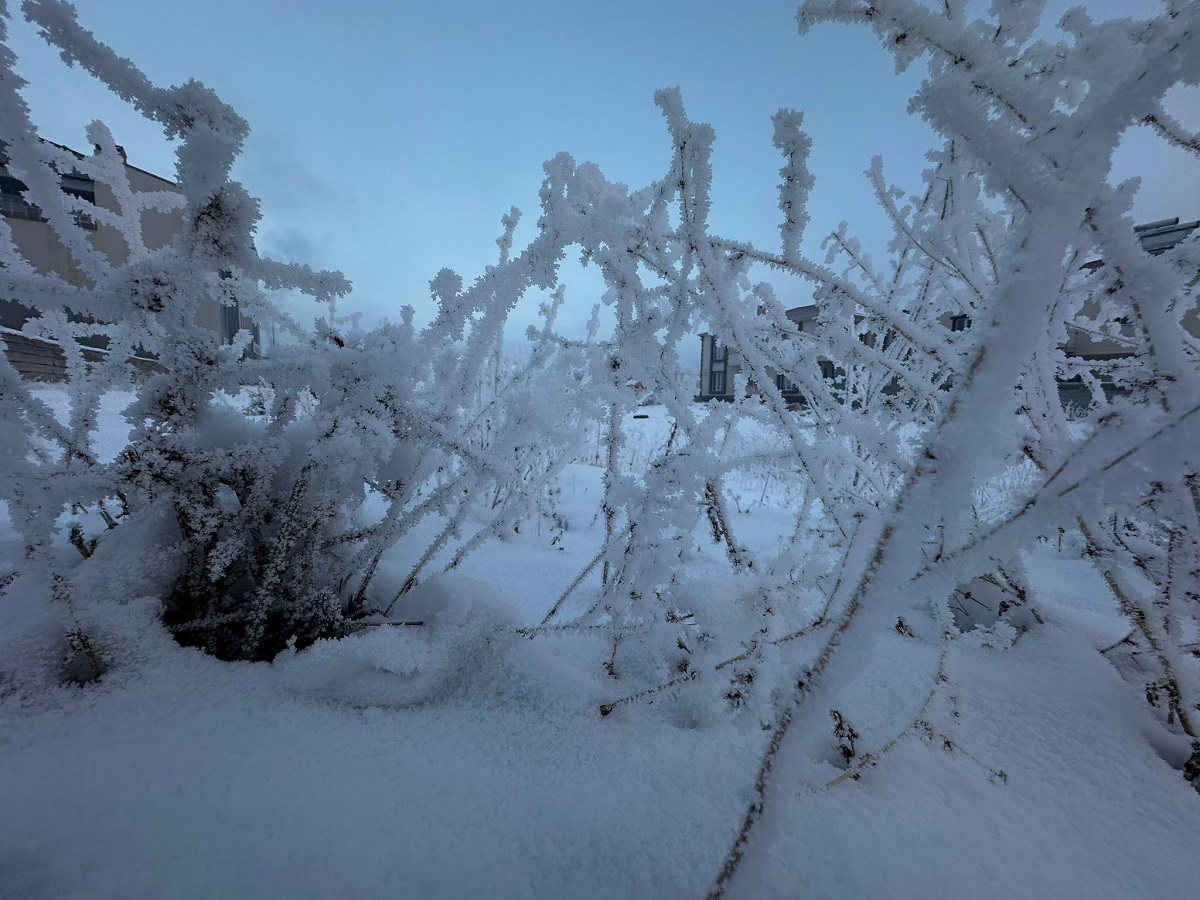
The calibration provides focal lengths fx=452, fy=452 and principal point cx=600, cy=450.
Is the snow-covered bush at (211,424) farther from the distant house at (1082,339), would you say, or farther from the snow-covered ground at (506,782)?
the distant house at (1082,339)

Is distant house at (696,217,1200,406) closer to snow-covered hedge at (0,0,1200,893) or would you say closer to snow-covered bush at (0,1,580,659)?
snow-covered hedge at (0,0,1200,893)

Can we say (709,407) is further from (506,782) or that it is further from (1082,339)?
(1082,339)

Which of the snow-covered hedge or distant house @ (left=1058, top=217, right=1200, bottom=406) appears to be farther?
distant house @ (left=1058, top=217, right=1200, bottom=406)

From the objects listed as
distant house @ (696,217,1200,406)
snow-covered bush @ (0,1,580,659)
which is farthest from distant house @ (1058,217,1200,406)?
snow-covered bush @ (0,1,580,659)

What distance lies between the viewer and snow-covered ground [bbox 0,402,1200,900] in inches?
19.4

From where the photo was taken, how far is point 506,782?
625 mm

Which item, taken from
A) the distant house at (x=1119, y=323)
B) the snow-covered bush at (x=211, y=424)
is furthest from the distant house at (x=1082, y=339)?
the snow-covered bush at (x=211, y=424)

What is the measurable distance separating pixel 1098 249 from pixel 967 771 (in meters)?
0.78

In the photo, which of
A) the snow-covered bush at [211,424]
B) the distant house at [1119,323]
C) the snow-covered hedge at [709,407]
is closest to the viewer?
the snow-covered hedge at [709,407]

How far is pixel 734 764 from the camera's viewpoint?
2.19 ft

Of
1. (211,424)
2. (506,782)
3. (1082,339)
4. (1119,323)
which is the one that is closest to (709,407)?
(506,782)

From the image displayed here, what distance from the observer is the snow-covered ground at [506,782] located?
49 cm

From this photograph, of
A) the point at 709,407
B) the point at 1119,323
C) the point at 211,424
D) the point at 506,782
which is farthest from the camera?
the point at 1119,323

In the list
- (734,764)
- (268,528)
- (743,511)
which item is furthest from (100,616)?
(743,511)
